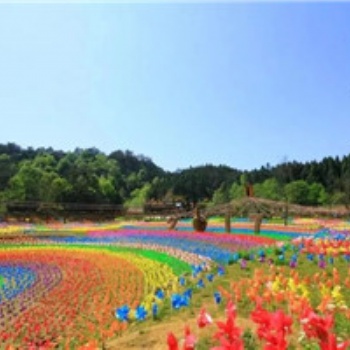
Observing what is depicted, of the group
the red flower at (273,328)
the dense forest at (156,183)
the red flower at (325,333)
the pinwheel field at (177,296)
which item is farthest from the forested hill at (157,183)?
the red flower at (325,333)

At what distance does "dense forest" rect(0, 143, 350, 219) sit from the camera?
56.0 meters

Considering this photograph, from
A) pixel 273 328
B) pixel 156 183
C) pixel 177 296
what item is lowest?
pixel 177 296

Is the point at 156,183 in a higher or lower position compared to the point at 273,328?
higher

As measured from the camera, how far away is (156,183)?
95.4 meters

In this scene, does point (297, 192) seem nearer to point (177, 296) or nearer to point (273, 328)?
point (177, 296)

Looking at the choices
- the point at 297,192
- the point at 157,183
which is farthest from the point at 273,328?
the point at 157,183

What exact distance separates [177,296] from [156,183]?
87.0 m

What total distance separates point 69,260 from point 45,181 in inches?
1537

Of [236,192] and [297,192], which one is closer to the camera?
[297,192]

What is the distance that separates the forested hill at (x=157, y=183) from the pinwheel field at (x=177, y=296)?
32627mm

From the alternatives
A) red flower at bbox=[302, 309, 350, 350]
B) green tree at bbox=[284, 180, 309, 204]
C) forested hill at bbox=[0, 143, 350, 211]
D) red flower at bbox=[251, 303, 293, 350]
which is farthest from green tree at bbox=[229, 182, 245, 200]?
red flower at bbox=[302, 309, 350, 350]

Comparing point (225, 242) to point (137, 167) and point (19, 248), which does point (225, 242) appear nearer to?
point (19, 248)

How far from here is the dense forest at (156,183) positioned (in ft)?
184

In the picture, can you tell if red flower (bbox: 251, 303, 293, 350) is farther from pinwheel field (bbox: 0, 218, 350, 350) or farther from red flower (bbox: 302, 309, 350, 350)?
red flower (bbox: 302, 309, 350, 350)
